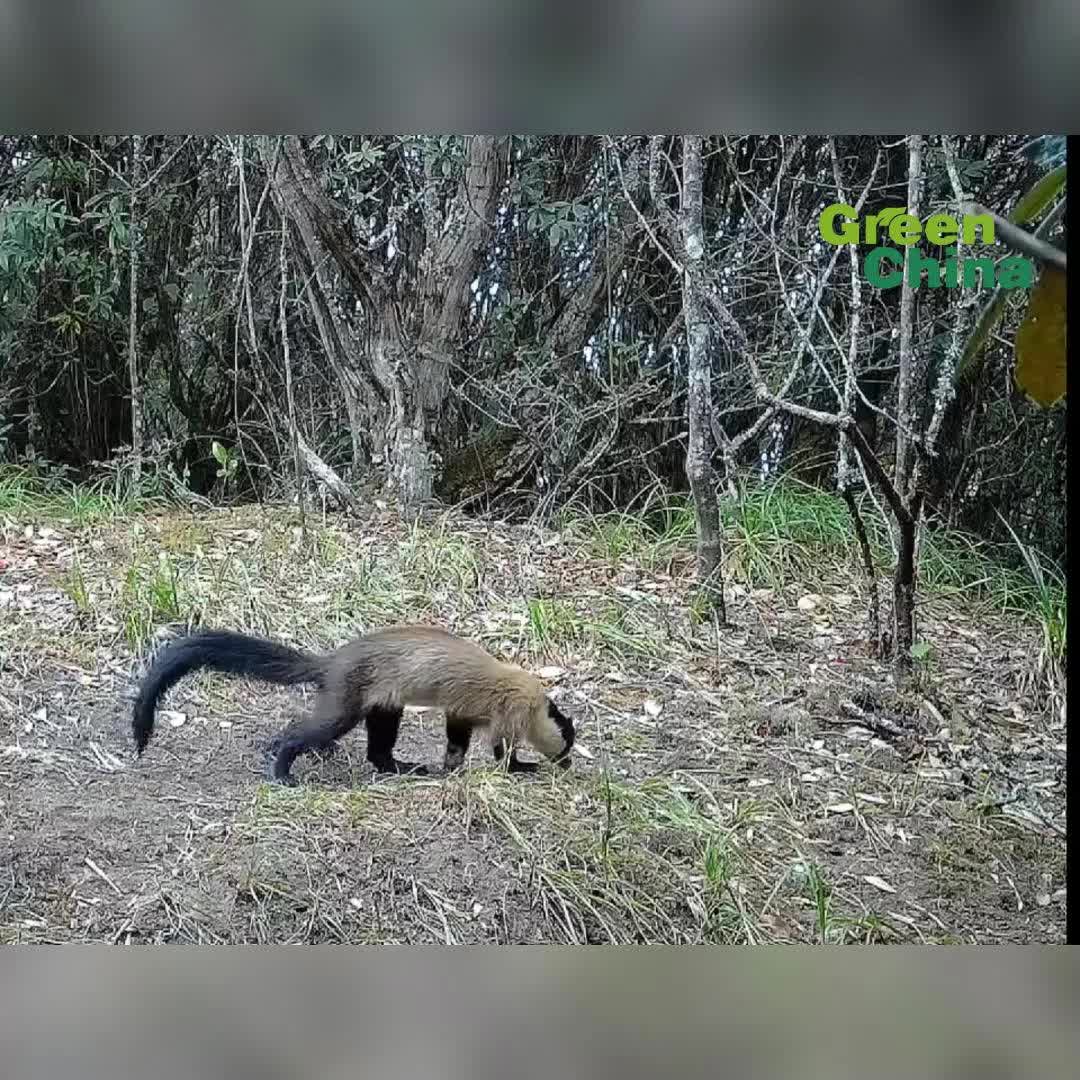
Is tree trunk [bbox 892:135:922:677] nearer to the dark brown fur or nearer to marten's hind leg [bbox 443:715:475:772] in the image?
the dark brown fur

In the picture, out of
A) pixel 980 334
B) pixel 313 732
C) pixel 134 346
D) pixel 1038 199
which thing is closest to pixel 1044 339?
pixel 1038 199

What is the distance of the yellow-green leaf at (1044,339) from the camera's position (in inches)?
56.3

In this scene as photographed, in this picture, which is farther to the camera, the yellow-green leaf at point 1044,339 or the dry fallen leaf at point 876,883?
the dry fallen leaf at point 876,883

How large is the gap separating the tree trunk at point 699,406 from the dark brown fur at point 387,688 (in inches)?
15.8

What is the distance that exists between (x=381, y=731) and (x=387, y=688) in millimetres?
84

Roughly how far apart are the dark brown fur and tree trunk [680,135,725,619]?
1.31 ft

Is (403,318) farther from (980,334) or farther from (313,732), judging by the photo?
(980,334)

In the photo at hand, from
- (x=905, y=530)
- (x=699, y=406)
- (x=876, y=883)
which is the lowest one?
(x=876, y=883)

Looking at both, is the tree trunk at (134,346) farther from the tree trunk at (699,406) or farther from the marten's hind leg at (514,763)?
the tree trunk at (699,406)

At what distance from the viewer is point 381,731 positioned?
2.12 metres

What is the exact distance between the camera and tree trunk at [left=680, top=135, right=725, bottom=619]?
80.7 inches

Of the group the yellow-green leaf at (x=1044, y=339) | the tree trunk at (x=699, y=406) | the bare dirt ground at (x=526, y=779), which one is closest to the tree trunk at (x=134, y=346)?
the bare dirt ground at (x=526, y=779)

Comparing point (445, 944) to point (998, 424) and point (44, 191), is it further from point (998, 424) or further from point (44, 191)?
point (44, 191)
